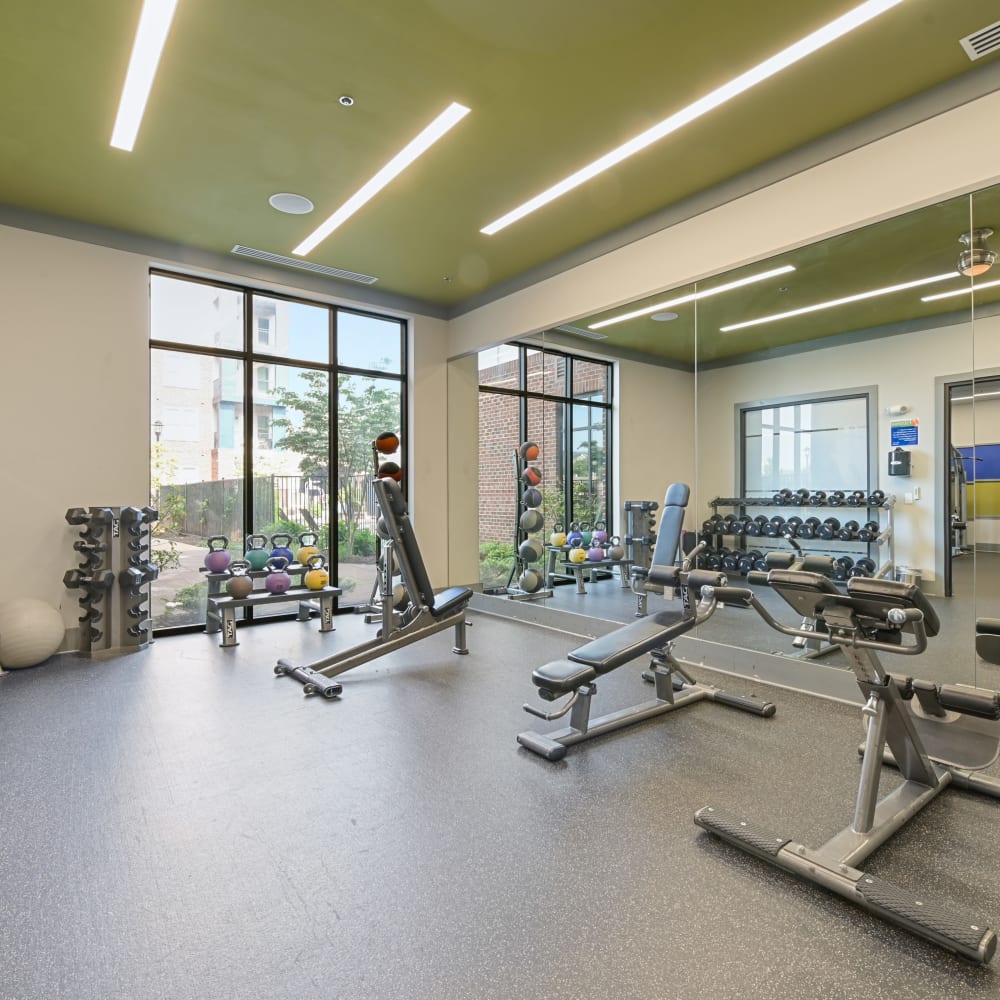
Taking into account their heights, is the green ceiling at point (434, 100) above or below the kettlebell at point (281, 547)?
above

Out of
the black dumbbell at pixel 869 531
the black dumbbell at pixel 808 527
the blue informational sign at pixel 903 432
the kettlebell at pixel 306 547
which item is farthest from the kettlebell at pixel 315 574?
the blue informational sign at pixel 903 432

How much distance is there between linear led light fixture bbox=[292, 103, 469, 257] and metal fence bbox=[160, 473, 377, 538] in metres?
2.04

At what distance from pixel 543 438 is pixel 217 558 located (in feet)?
9.78

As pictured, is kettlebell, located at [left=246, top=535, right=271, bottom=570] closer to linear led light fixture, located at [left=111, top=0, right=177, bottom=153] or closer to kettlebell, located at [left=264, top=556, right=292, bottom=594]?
kettlebell, located at [left=264, top=556, right=292, bottom=594]

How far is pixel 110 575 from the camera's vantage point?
14.0ft

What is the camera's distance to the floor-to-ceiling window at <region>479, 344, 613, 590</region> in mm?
5215

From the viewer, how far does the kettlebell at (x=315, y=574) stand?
503cm

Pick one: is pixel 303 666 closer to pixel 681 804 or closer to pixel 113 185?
pixel 681 804

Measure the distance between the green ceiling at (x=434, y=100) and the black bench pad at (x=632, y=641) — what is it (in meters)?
2.03

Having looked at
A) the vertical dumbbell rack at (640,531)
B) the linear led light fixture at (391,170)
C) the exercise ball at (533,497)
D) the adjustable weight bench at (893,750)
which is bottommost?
the adjustable weight bench at (893,750)

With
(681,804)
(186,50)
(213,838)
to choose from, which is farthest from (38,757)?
(186,50)

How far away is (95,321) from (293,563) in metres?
2.39

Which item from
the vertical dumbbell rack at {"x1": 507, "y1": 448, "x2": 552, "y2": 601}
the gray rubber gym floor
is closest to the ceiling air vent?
the vertical dumbbell rack at {"x1": 507, "y1": 448, "x2": 552, "y2": 601}

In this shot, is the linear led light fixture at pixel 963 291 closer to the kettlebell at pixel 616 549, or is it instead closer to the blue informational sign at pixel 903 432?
the blue informational sign at pixel 903 432
